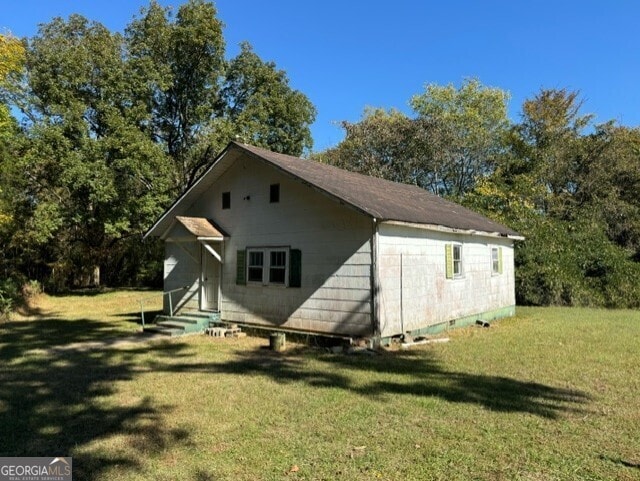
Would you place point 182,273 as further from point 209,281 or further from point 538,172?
point 538,172

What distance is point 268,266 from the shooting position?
39.7 feet

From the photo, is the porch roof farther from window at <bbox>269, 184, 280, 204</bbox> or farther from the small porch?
window at <bbox>269, 184, 280, 204</bbox>

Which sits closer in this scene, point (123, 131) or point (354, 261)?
point (354, 261)

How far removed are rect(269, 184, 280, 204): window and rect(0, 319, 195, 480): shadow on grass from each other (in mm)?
4165

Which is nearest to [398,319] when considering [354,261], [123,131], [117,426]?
[354,261]

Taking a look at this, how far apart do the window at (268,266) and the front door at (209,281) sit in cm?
162

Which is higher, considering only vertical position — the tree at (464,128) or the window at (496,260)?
the tree at (464,128)

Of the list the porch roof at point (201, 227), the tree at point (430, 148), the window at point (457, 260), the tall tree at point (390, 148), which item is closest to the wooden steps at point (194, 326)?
the porch roof at point (201, 227)

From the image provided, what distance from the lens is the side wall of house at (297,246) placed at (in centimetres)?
1022

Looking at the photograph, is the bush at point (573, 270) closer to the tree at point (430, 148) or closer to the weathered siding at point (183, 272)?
the weathered siding at point (183, 272)

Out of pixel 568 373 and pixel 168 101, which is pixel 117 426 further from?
pixel 168 101

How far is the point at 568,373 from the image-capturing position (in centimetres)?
761

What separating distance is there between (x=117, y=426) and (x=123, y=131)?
19068 millimetres

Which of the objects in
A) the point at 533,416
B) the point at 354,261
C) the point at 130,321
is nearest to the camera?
the point at 533,416
